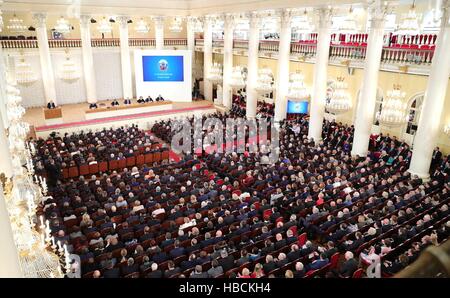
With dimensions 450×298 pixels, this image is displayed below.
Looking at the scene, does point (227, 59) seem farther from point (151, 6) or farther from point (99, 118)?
point (99, 118)

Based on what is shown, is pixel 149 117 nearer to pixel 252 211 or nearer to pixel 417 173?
pixel 252 211

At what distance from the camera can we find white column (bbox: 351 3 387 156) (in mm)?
15492

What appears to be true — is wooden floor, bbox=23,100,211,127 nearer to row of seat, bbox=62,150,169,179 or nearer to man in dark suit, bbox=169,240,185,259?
row of seat, bbox=62,150,169,179

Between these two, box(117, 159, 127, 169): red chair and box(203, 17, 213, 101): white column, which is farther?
box(203, 17, 213, 101): white column

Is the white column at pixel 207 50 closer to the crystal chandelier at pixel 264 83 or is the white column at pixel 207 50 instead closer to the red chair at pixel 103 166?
the crystal chandelier at pixel 264 83

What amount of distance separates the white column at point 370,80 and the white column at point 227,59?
40.0 feet

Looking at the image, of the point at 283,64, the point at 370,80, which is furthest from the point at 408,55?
the point at 283,64

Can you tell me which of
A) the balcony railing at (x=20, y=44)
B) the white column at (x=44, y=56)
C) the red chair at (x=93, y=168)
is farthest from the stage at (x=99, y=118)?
the red chair at (x=93, y=168)

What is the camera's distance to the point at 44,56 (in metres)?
25.8

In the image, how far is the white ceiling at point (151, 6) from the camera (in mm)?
22406

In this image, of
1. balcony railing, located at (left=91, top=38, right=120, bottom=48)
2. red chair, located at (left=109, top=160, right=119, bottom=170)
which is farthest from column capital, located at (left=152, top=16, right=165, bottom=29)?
red chair, located at (left=109, top=160, right=119, bottom=170)

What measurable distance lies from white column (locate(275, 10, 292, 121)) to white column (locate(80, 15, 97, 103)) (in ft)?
48.3

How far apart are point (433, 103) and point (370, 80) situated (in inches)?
121
